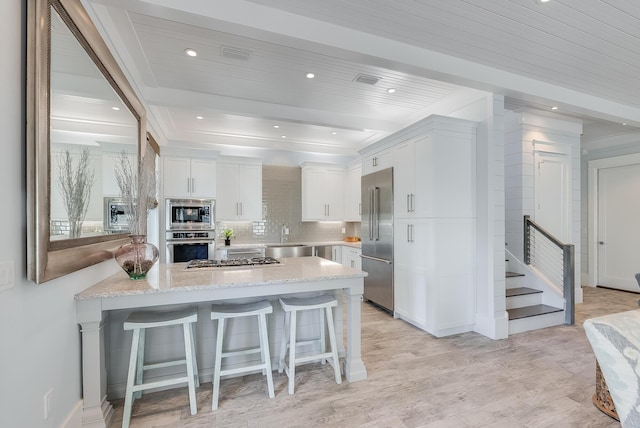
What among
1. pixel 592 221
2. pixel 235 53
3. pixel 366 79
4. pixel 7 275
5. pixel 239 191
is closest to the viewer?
pixel 7 275

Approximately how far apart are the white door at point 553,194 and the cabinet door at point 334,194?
3.40 m

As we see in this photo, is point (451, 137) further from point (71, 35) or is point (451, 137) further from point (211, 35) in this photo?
point (71, 35)

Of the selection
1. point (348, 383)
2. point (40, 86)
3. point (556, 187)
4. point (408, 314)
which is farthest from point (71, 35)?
point (556, 187)

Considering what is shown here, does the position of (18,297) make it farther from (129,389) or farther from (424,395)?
(424,395)

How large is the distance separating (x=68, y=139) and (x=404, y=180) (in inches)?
128

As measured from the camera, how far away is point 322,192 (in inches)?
244

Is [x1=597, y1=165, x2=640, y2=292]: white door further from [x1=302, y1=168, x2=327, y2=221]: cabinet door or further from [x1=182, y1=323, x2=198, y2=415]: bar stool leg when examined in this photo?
[x1=182, y1=323, x2=198, y2=415]: bar stool leg

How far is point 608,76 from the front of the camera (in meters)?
3.23

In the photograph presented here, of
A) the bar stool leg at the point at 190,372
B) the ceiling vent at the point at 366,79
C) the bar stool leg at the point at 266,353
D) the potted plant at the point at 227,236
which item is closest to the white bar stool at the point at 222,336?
the bar stool leg at the point at 266,353

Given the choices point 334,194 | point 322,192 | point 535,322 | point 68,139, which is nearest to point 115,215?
point 68,139

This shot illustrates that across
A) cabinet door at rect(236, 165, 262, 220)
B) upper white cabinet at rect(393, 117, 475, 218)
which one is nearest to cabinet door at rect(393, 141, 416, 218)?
upper white cabinet at rect(393, 117, 475, 218)

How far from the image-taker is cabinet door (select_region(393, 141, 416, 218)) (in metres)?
3.64

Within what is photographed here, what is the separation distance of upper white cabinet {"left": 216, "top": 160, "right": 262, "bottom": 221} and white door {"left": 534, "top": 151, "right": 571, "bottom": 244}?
468cm

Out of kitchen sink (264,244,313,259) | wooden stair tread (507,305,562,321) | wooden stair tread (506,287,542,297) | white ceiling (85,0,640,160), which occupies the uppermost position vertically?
white ceiling (85,0,640,160)
